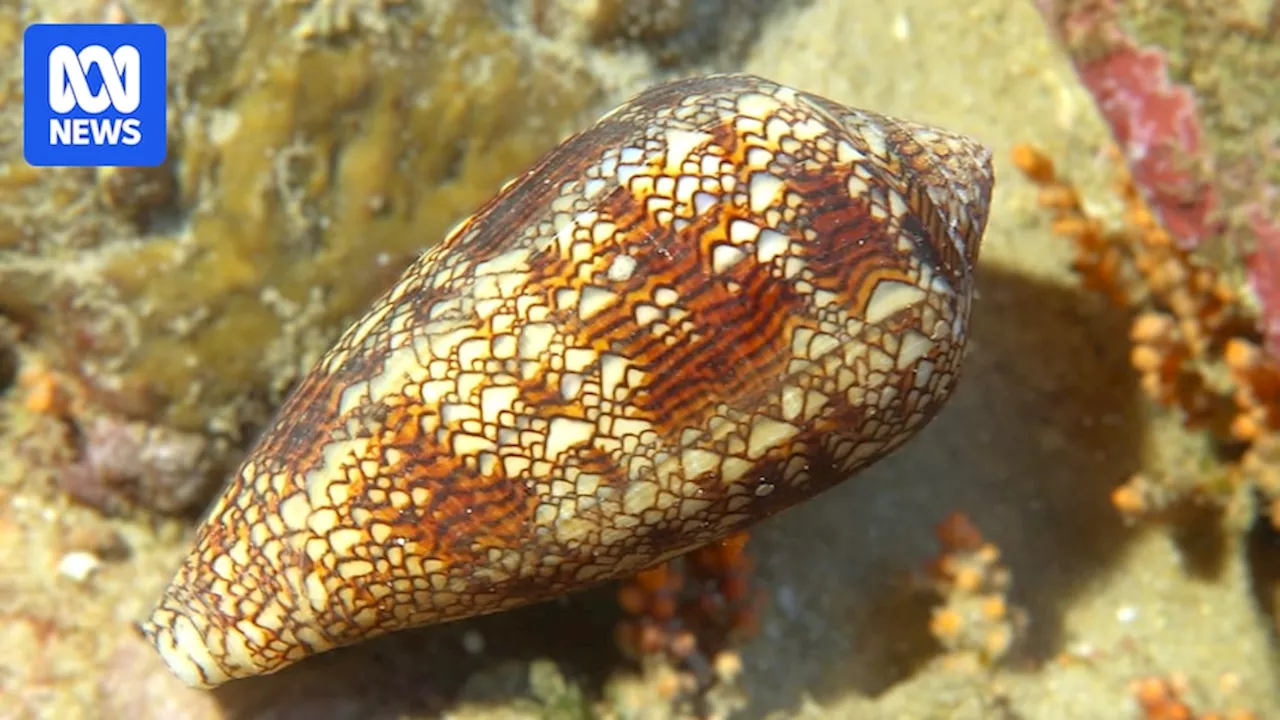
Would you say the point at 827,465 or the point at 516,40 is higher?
the point at 516,40

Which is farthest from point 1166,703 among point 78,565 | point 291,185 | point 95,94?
point 95,94

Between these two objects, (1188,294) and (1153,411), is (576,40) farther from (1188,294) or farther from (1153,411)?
(1153,411)

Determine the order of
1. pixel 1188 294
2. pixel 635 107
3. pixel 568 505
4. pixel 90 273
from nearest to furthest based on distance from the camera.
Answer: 1. pixel 568 505
2. pixel 635 107
3. pixel 90 273
4. pixel 1188 294

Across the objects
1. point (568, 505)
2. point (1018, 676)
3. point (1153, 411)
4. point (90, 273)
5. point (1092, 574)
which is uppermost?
point (90, 273)

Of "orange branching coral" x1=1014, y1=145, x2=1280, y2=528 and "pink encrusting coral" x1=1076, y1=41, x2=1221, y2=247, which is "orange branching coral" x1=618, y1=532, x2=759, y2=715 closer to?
"orange branching coral" x1=1014, y1=145, x2=1280, y2=528

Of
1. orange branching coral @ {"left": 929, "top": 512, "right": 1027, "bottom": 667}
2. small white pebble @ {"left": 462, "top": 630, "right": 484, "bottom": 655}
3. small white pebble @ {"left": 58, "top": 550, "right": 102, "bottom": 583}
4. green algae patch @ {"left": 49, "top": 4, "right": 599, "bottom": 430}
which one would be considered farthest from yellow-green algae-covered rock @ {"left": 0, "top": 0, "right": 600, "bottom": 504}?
orange branching coral @ {"left": 929, "top": 512, "right": 1027, "bottom": 667}

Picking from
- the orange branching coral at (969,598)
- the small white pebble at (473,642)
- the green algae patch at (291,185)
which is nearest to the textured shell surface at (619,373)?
the small white pebble at (473,642)

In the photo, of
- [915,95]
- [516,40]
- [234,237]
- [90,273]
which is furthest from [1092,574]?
[90,273]
